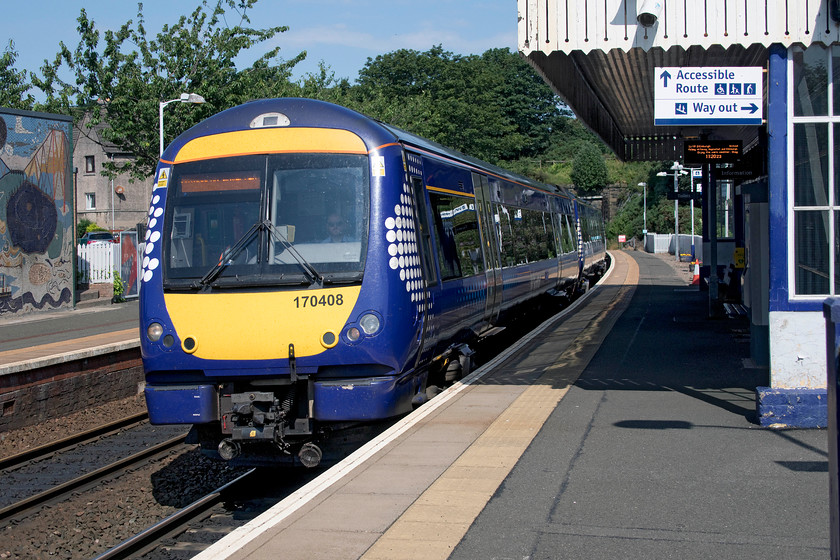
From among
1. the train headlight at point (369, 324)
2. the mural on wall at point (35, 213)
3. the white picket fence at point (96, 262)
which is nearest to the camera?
the train headlight at point (369, 324)

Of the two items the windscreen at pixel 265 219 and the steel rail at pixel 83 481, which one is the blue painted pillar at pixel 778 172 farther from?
the steel rail at pixel 83 481

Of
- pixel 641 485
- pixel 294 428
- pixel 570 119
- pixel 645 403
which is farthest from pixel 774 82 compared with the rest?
pixel 570 119

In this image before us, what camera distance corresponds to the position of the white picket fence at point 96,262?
26.4 metres

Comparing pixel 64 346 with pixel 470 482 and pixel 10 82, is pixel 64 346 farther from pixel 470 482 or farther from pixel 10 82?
pixel 10 82

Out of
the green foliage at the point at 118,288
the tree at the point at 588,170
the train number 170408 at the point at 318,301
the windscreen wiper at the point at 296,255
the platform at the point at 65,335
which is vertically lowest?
the platform at the point at 65,335

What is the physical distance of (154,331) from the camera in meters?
7.37

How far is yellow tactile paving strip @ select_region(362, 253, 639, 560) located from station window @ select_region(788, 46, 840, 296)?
2.68 m

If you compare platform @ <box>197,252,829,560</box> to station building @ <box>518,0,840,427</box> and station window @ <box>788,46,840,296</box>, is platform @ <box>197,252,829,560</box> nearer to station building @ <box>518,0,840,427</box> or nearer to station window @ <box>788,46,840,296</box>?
station building @ <box>518,0,840,427</box>

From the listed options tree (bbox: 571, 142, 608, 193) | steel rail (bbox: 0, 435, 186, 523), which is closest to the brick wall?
steel rail (bbox: 0, 435, 186, 523)

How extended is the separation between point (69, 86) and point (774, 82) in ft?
96.1

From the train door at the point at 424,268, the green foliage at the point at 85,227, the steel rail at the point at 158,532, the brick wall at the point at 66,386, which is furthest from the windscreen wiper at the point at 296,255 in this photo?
the green foliage at the point at 85,227

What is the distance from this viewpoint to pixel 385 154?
302 inches

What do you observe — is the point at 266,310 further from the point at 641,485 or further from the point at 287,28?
the point at 287,28

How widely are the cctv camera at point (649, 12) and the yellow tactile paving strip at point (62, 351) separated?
8.93 metres
